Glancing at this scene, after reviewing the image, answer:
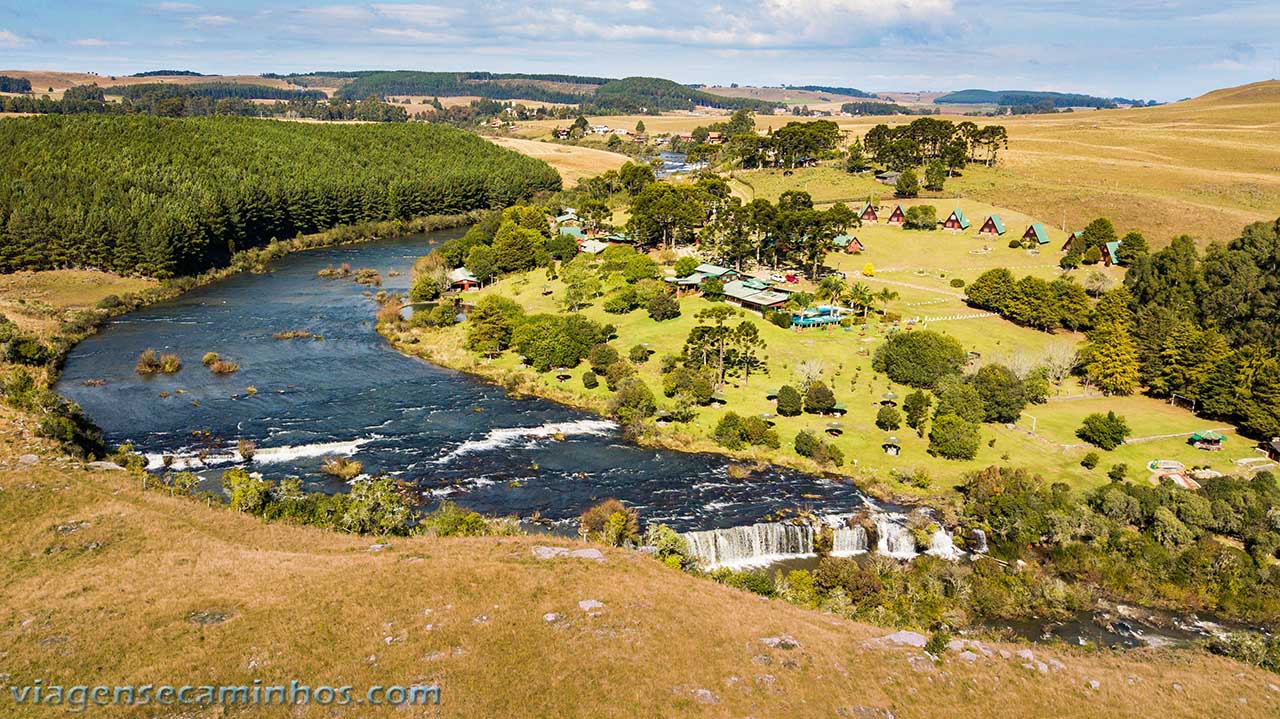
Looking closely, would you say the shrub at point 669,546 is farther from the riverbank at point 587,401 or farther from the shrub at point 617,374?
the shrub at point 617,374

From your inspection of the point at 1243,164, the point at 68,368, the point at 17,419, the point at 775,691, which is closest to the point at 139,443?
the point at 17,419

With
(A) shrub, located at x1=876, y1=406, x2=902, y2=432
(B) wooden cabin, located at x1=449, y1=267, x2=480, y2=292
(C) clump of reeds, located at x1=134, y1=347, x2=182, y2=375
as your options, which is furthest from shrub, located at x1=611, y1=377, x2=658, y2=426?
(B) wooden cabin, located at x1=449, y1=267, x2=480, y2=292

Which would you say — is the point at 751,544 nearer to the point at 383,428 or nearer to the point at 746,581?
the point at 746,581

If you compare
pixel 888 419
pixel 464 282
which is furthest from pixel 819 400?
pixel 464 282

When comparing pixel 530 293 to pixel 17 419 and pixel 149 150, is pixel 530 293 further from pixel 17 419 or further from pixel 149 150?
pixel 149 150

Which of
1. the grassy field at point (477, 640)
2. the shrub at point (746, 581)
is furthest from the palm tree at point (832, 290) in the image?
the grassy field at point (477, 640)
